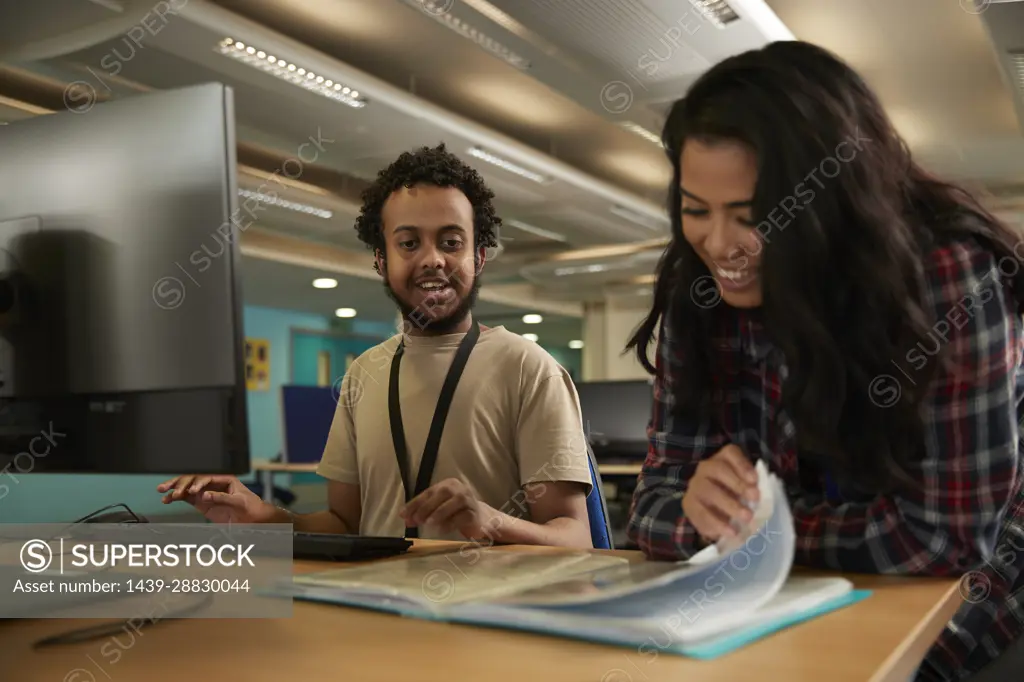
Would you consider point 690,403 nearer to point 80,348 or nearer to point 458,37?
point 80,348

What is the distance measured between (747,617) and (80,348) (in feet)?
1.99

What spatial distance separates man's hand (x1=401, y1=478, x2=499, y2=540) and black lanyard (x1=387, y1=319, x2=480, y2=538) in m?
0.50

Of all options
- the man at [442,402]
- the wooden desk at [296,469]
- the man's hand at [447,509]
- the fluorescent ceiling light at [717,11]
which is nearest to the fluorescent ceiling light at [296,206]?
the wooden desk at [296,469]

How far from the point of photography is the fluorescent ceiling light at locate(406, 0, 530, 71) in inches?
132

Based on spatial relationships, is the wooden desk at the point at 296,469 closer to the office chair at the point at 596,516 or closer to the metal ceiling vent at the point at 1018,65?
the metal ceiling vent at the point at 1018,65

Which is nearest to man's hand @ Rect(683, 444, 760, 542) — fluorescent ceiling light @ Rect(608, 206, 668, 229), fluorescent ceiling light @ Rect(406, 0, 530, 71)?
fluorescent ceiling light @ Rect(406, 0, 530, 71)

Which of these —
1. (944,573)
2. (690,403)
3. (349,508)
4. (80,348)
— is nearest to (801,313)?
(690,403)

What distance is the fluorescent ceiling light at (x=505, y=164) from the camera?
527 centimetres

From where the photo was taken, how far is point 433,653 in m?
0.60

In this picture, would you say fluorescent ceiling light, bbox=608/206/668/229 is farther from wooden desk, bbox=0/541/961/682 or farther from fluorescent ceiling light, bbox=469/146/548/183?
wooden desk, bbox=0/541/961/682

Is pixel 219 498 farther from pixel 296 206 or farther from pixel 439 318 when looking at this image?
pixel 296 206

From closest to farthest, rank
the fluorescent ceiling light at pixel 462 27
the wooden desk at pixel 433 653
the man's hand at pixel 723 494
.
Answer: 1. the wooden desk at pixel 433 653
2. the man's hand at pixel 723 494
3. the fluorescent ceiling light at pixel 462 27

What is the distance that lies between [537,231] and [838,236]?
24.1ft

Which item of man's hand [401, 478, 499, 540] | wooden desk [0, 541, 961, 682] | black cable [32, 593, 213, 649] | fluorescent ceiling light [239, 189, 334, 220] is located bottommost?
wooden desk [0, 541, 961, 682]
